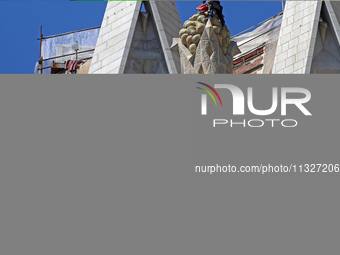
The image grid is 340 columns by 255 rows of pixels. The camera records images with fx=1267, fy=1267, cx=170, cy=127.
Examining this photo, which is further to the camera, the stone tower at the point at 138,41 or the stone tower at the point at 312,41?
the stone tower at the point at 138,41

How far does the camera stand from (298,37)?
22.9 m

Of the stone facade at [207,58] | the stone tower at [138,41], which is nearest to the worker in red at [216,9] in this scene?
the stone facade at [207,58]

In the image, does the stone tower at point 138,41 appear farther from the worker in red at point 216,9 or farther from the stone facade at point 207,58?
the worker in red at point 216,9

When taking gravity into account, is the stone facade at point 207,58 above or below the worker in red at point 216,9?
below

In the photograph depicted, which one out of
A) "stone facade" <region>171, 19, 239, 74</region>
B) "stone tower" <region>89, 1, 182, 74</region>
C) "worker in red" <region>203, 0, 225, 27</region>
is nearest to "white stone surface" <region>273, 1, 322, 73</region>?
"stone facade" <region>171, 19, 239, 74</region>

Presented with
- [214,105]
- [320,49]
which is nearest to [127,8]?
[320,49]

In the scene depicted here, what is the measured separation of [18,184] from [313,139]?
432 centimetres

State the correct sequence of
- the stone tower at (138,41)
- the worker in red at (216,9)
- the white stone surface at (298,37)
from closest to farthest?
the worker in red at (216,9), the white stone surface at (298,37), the stone tower at (138,41)

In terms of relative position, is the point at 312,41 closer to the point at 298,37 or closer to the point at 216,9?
the point at 298,37

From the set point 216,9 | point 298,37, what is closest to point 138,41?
point 216,9

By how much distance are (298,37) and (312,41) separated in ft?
1.33

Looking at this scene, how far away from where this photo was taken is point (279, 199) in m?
17.9

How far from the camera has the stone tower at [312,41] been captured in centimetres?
2250

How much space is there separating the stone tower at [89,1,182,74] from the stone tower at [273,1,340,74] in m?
1.99
